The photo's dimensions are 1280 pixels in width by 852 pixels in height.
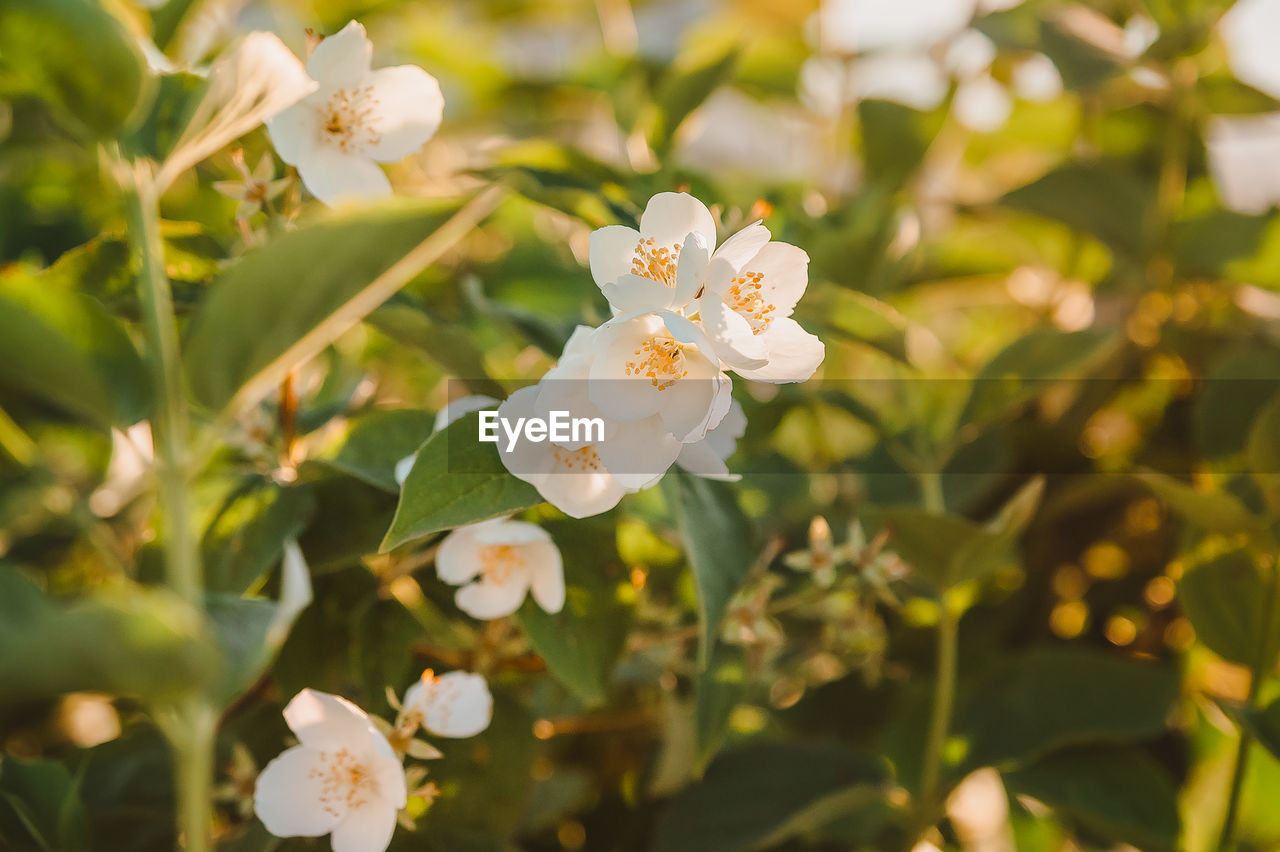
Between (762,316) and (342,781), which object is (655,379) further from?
(342,781)

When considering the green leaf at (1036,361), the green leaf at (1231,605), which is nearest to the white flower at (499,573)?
the green leaf at (1036,361)

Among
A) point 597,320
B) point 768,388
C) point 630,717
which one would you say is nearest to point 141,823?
point 630,717

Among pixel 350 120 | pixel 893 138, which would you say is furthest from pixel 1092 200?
pixel 350 120

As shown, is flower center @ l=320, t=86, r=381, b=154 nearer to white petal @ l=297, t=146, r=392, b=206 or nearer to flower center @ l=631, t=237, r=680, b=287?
white petal @ l=297, t=146, r=392, b=206

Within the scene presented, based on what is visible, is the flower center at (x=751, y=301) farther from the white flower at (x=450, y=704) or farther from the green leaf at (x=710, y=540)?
the white flower at (x=450, y=704)

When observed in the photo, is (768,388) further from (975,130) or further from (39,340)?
(39,340)
